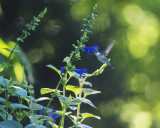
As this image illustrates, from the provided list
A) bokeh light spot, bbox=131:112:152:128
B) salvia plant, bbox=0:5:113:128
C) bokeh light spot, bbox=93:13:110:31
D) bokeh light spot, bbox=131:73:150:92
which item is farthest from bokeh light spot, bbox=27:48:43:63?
bokeh light spot, bbox=131:112:152:128

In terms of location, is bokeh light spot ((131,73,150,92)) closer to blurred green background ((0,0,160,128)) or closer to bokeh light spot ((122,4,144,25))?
blurred green background ((0,0,160,128))

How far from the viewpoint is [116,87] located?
8.75 feet

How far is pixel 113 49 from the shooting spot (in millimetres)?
2645

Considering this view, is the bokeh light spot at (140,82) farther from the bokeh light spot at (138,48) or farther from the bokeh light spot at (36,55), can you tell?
the bokeh light spot at (36,55)

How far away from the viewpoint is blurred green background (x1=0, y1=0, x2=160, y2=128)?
1849 mm

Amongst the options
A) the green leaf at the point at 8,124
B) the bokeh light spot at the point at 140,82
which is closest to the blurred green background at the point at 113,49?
the bokeh light spot at the point at 140,82

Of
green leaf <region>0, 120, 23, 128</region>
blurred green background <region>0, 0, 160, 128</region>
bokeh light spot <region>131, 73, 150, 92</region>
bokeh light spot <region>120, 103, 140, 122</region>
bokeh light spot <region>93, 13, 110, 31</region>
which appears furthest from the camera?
bokeh light spot <region>131, 73, 150, 92</region>

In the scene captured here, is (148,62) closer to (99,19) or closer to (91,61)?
(99,19)

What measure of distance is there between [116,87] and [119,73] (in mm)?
142

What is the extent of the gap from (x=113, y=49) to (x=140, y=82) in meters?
0.78

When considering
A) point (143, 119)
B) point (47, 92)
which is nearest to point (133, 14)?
point (143, 119)

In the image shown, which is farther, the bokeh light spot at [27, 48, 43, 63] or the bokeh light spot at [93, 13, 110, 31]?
the bokeh light spot at [93, 13, 110, 31]

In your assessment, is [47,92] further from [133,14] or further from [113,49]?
[133,14]

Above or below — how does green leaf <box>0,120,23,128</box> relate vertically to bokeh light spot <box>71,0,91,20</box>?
below
